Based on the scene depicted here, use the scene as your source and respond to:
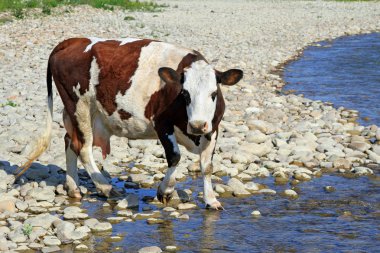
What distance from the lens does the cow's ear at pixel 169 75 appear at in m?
8.25

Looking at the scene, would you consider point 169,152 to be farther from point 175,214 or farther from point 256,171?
point 256,171

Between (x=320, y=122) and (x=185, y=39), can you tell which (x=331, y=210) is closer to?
(x=320, y=122)

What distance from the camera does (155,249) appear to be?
7230mm

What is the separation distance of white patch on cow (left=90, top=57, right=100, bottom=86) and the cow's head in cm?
116

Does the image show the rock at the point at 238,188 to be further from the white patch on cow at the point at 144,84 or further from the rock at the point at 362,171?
the rock at the point at 362,171

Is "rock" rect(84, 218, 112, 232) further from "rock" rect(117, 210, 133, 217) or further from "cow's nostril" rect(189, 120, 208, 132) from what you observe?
"cow's nostril" rect(189, 120, 208, 132)

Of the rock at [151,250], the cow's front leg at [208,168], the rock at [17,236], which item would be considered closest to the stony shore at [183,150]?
the rock at [17,236]

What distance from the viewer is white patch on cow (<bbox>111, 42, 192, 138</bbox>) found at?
28.7 ft

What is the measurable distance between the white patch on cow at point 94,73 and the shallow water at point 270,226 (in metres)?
1.60

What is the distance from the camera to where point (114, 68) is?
899cm

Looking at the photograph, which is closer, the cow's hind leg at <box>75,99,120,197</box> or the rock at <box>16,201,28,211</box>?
the rock at <box>16,201,28,211</box>

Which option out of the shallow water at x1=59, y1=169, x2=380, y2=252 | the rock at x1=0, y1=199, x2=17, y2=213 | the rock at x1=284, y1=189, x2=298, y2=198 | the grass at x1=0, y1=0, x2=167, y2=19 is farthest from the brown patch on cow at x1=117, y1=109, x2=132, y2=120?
the grass at x1=0, y1=0, x2=167, y2=19

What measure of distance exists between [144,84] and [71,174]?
1757mm

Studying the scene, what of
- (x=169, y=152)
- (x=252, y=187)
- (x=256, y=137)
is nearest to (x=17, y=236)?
(x=169, y=152)
